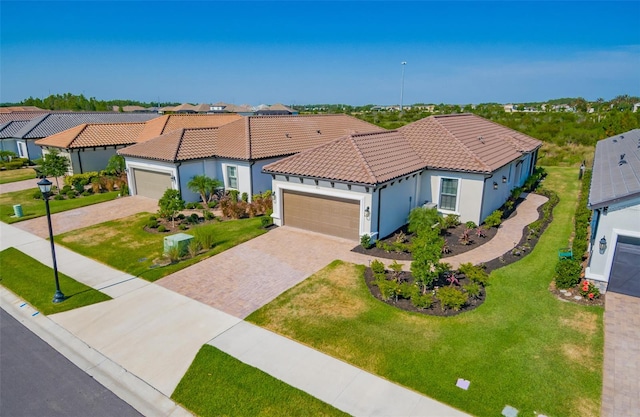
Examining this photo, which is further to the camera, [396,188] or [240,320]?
[396,188]

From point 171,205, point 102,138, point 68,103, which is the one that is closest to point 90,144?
point 102,138

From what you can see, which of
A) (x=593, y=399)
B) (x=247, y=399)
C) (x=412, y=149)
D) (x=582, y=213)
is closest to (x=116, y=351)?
(x=247, y=399)

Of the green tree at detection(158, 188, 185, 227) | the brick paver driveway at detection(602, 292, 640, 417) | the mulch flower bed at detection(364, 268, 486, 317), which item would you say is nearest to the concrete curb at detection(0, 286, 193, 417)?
the mulch flower bed at detection(364, 268, 486, 317)

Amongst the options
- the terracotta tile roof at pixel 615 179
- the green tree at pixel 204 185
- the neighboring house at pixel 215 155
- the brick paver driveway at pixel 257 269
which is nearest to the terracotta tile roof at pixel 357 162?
the brick paver driveway at pixel 257 269

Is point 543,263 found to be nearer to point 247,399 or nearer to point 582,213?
point 582,213

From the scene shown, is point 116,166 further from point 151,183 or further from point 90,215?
point 90,215
